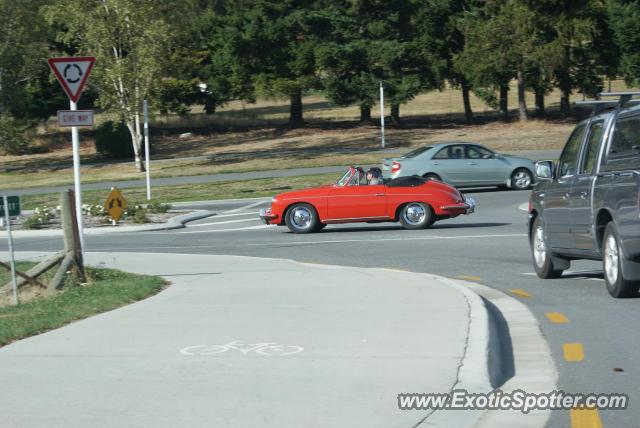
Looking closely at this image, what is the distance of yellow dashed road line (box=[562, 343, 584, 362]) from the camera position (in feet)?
28.3

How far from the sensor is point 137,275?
1500 cm

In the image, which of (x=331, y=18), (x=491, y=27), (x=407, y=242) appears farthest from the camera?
(x=331, y=18)

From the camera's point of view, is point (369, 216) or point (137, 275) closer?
point (137, 275)

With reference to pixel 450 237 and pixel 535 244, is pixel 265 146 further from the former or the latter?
pixel 535 244

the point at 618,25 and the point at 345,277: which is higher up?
the point at 618,25

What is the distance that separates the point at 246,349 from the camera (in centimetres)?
855

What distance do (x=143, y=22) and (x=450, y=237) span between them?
27925 mm

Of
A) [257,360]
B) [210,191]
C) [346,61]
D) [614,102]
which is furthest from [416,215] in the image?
[346,61]

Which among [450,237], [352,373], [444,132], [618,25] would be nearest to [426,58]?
[444,132]

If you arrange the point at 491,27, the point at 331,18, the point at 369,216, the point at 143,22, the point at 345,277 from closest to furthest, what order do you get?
the point at 345,277
the point at 369,216
the point at 143,22
the point at 491,27
the point at 331,18

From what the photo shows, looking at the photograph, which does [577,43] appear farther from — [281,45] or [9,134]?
[9,134]

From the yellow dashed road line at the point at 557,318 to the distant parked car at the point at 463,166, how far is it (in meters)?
20.7

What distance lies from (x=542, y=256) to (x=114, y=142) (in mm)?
47639

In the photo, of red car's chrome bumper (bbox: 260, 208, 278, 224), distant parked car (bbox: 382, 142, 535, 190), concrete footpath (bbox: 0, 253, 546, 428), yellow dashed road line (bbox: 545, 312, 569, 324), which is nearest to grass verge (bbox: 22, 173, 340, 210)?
distant parked car (bbox: 382, 142, 535, 190)
